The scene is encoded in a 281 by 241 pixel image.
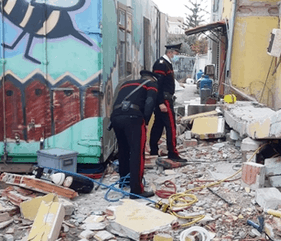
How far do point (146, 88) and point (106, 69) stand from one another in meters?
1.10

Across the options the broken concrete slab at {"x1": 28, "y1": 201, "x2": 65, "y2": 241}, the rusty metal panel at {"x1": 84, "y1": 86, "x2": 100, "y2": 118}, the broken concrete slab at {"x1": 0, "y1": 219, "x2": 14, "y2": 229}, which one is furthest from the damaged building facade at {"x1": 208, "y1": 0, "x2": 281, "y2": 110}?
the broken concrete slab at {"x1": 0, "y1": 219, "x2": 14, "y2": 229}

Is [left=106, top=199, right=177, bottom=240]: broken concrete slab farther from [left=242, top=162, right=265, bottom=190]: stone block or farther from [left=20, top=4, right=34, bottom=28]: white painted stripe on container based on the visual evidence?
[left=20, top=4, right=34, bottom=28]: white painted stripe on container

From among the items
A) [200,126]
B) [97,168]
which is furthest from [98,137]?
[200,126]

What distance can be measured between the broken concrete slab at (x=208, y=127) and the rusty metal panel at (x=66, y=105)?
3242mm

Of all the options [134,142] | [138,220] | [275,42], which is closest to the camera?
[138,220]

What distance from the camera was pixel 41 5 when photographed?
237 inches

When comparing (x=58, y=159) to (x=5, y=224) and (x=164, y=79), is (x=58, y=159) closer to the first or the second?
(x=5, y=224)

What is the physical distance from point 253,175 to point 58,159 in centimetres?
270

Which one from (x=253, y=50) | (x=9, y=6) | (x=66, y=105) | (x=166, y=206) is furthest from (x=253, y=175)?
(x=253, y=50)

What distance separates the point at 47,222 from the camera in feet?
Result: 13.3

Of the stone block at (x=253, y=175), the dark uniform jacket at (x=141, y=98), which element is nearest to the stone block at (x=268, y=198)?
the stone block at (x=253, y=175)

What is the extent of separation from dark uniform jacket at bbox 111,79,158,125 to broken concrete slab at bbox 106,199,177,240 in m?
1.26

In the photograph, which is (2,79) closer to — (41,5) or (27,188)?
(41,5)

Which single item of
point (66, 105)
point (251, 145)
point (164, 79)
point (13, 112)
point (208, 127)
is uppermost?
point (164, 79)
